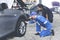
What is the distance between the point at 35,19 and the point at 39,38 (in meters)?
0.76

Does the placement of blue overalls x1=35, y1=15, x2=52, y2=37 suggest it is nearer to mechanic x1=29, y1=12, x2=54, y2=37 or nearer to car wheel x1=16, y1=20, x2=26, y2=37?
mechanic x1=29, y1=12, x2=54, y2=37

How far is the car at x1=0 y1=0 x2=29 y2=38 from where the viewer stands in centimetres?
831

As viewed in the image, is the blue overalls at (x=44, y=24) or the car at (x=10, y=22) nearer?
the car at (x=10, y=22)

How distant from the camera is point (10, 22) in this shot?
879cm

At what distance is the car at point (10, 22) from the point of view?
8312mm

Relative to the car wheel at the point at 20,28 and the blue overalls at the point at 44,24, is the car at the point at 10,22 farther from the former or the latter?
the blue overalls at the point at 44,24

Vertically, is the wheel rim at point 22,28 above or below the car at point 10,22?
below

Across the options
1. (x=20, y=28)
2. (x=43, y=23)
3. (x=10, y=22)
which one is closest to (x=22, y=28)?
(x=20, y=28)

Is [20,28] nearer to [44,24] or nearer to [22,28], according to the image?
[22,28]

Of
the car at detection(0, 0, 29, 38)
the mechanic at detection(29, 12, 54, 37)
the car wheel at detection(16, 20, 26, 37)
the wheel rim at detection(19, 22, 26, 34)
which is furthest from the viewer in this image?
the wheel rim at detection(19, 22, 26, 34)

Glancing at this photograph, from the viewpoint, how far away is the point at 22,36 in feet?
32.7

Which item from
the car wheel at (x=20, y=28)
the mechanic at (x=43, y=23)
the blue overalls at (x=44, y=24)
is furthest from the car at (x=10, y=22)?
the blue overalls at (x=44, y=24)

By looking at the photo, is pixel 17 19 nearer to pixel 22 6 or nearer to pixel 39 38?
pixel 39 38

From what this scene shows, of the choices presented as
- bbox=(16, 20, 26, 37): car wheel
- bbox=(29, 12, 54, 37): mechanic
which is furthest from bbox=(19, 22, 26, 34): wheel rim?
bbox=(29, 12, 54, 37): mechanic
